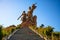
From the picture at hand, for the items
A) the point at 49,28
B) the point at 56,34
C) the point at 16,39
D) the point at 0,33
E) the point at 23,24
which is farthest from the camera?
the point at 23,24

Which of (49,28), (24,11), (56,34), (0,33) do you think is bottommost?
(0,33)

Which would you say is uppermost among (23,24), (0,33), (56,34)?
(23,24)

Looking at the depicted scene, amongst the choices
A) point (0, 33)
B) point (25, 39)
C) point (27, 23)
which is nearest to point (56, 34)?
point (25, 39)

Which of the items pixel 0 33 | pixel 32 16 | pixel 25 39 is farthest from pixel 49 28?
pixel 32 16

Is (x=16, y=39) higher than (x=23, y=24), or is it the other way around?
(x=23, y=24)

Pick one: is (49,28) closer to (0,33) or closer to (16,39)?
(16,39)

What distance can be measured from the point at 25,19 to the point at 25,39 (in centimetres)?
2676

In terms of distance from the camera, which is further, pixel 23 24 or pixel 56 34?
pixel 23 24

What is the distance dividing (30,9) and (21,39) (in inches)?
1077

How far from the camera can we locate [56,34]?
2661 centimetres

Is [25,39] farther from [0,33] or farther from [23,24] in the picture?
[23,24]

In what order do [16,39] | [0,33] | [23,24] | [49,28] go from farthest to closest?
[23,24] < [49,28] < [16,39] < [0,33]

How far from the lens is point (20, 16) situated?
1994 inches

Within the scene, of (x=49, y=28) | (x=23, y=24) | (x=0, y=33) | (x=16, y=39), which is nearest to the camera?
(x=0, y=33)
